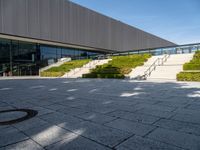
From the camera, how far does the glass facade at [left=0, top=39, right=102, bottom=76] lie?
86.1 feet

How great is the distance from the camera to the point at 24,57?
93.0 feet

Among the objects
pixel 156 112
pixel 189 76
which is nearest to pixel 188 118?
pixel 156 112

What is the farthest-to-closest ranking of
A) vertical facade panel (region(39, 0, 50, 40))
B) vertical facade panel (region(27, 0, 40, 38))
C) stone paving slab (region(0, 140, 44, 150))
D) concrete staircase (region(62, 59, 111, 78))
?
vertical facade panel (region(39, 0, 50, 40))
vertical facade panel (region(27, 0, 40, 38))
concrete staircase (region(62, 59, 111, 78))
stone paving slab (region(0, 140, 44, 150))

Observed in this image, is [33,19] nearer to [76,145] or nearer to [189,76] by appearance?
[189,76]

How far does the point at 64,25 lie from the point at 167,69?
2073cm

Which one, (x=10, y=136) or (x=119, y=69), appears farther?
(x=119, y=69)

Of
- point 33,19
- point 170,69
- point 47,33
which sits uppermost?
point 33,19

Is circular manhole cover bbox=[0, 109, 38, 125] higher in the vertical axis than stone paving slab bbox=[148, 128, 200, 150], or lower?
higher

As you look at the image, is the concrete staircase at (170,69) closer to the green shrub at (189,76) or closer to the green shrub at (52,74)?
the green shrub at (189,76)

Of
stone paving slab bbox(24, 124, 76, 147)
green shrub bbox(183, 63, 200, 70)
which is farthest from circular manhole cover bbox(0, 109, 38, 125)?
green shrub bbox(183, 63, 200, 70)

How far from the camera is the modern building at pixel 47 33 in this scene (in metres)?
25.6

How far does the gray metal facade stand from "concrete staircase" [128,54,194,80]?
16.5 m

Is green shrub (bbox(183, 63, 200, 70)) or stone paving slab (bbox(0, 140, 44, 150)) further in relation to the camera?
green shrub (bbox(183, 63, 200, 70))

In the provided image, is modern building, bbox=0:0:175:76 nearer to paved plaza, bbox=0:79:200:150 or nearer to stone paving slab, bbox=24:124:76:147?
paved plaza, bbox=0:79:200:150
